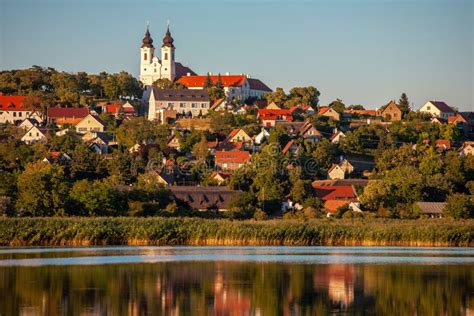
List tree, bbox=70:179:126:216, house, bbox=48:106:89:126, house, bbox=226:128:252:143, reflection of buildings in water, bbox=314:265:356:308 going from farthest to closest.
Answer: house, bbox=48:106:89:126, house, bbox=226:128:252:143, tree, bbox=70:179:126:216, reflection of buildings in water, bbox=314:265:356:308

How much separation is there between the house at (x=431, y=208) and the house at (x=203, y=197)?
37.3 ft

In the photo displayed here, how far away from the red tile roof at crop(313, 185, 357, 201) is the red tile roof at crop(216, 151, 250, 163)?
555 inches

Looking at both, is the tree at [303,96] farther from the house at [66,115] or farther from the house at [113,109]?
the house at [66,115]

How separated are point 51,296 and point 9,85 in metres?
96.2

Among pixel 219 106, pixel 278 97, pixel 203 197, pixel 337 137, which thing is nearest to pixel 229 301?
pixel 203 197

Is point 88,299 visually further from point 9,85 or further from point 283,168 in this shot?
point 9,85

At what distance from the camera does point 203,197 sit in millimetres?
71438

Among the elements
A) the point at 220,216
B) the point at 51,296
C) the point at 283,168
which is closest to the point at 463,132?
the point at 283,168

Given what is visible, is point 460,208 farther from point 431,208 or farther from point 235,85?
point 235,85

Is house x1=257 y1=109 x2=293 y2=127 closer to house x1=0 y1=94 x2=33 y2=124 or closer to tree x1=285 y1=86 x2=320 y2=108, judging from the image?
tree x1=285 y1=86 x2=320 y2=108

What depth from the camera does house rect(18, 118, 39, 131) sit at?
101 m

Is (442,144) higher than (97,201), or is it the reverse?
(442,144)

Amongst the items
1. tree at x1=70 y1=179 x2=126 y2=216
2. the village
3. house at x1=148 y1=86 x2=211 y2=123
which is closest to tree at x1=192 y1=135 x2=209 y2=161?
the village

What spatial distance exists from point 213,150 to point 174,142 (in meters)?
4.47
